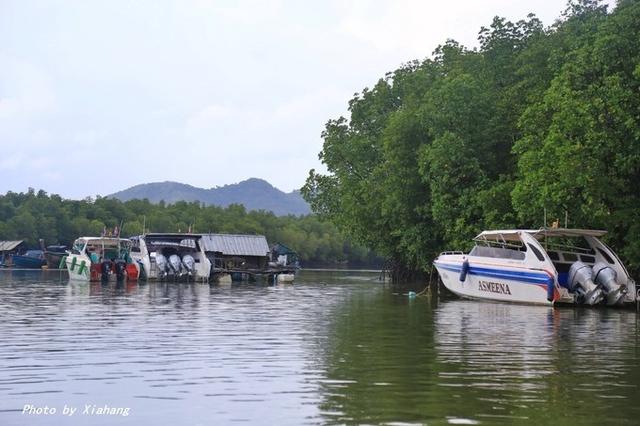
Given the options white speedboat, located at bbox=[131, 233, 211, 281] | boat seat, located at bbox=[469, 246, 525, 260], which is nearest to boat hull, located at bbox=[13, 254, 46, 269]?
white speedboat, located at bbox=[131, 233, 211, 281]

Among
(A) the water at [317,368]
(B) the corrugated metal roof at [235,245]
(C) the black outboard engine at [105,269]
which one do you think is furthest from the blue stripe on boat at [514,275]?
(B) the corrugated metal roof at [235,245]

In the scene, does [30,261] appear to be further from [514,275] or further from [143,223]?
[514,275]

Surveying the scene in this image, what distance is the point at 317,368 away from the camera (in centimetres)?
1648

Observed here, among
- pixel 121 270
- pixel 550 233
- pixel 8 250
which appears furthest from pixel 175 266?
pixel 8 250

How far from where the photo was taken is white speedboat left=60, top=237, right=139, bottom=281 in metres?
64.4

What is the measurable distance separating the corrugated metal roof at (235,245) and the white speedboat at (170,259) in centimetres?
1121

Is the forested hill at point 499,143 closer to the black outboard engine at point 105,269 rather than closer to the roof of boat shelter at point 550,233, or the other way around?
the roof of boat shelter at point 550,233

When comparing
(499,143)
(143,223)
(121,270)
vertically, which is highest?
(499,143)

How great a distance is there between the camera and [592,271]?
3756 centimetres

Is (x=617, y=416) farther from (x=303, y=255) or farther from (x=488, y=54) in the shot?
(x=303, y=255)

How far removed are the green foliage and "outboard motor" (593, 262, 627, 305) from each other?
106414mm

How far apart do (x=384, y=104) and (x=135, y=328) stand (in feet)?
171

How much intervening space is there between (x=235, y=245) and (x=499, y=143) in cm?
3429

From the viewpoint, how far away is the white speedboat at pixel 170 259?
65.1 metres
